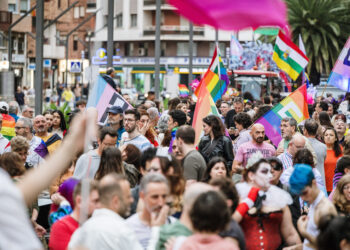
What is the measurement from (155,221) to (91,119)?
1.98 m

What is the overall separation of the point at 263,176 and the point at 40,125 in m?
5.34

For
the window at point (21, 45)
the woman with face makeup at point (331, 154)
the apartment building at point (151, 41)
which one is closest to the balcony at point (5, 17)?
the window at point (21, 45)

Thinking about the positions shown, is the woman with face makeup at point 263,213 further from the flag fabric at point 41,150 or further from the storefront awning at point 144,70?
the storefront awning at point 144,70

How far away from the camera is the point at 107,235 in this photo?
493 cm

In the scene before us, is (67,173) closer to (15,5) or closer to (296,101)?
(296,101)

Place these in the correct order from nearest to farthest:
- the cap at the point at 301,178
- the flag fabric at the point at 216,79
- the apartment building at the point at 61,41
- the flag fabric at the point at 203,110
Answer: the cap at the point at 301,178, the flag fabric at the point at 203,110, the flag fabric at the point at 216,79, the apartment building at the point at 61,41

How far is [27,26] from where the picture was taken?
69875 mm

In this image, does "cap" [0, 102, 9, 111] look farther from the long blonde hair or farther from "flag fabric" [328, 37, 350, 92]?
the long blonde hair

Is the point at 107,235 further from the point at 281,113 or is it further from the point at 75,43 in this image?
the point at 75,43

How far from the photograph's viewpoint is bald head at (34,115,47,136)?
434 inches

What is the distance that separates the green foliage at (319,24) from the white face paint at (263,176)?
1788 inches

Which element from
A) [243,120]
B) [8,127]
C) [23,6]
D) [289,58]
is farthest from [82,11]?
[243,120]

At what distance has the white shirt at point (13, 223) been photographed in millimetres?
2955

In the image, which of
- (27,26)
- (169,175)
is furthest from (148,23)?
(169,175)
